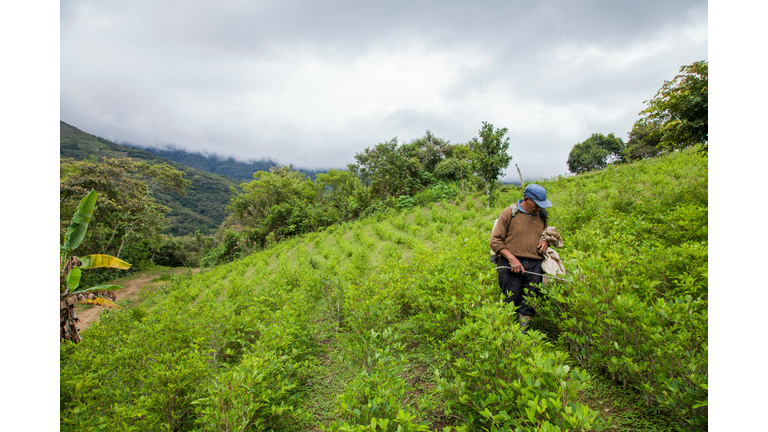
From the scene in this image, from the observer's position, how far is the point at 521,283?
310cm

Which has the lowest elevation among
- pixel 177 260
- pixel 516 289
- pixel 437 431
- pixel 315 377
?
pixel 177 260

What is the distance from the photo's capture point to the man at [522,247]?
3066 millimetres

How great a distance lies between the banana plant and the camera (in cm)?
403

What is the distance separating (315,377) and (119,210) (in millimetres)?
20594

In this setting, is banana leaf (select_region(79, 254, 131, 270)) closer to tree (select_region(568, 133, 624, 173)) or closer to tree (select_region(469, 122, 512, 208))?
tree (select_region(469, 122, 512, 208))

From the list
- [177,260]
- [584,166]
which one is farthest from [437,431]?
[584,166]

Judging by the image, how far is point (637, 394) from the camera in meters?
2.16

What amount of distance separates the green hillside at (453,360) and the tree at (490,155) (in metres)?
7.08

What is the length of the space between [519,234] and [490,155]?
9.50 meters

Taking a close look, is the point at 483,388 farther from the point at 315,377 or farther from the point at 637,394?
the point at 315,377

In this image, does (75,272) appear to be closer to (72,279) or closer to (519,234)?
(72,279)

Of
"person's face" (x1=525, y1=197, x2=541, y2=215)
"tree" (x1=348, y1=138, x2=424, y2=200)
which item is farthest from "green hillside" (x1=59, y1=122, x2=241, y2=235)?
"person's face" (x1=525, y1=197, x2=541, y2=215)

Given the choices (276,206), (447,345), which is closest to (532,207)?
(447,345)
